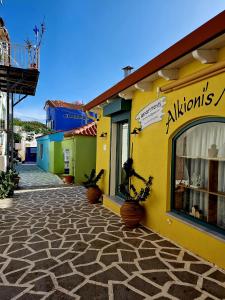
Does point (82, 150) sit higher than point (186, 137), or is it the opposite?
point (186, 137)

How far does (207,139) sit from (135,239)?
2.49m

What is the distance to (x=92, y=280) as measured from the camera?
335 centimetres

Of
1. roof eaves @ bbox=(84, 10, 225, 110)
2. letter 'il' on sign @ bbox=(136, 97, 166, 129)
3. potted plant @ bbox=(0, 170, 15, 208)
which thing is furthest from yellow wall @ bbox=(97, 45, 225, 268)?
potted plant @ bbox=(0, 170, 15, 208)

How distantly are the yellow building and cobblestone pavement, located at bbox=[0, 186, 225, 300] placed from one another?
0.44 m

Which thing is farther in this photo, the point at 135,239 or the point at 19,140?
the point at 19,140

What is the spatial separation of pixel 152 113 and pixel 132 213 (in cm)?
238

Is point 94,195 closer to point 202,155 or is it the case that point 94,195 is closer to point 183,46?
point 202,155

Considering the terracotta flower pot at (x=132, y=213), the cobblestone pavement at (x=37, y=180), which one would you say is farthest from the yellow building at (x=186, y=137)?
the cobblestone pavement at (x=37, y=180)

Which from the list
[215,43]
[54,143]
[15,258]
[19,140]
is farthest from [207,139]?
[19,140]

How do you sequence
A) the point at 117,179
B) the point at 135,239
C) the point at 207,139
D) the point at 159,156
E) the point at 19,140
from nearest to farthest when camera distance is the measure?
the point at 207,139
the point at 135,239
the point at 159,156
the point at 117,179
the point at 19,140

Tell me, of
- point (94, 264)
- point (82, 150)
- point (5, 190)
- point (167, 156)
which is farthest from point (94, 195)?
point (82, 150)

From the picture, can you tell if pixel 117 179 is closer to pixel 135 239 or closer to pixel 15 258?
pixel 135 239

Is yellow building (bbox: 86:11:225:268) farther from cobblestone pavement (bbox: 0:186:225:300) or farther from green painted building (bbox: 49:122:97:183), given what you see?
green painted building (bbox: 49:122:97:183)

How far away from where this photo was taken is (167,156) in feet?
16.4
